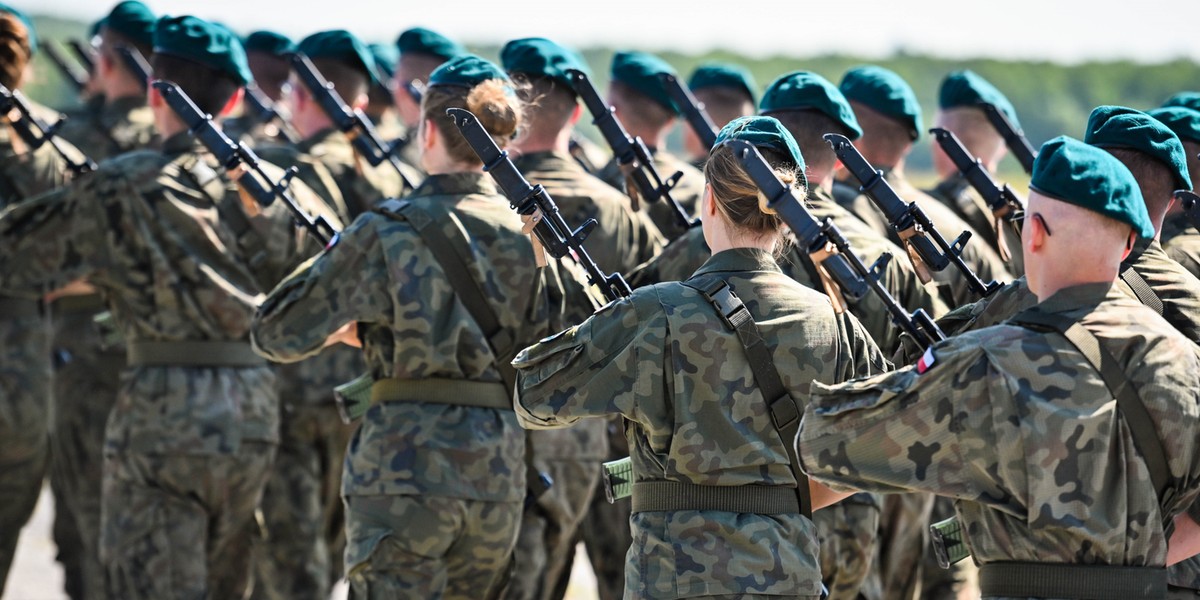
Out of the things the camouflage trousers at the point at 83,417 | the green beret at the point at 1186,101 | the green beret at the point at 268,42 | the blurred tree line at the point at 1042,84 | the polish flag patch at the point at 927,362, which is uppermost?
the polish flag patch at the point at 927,362

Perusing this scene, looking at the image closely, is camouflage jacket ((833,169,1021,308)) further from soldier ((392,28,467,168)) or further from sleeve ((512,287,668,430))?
soldier ((392,28,467,168))

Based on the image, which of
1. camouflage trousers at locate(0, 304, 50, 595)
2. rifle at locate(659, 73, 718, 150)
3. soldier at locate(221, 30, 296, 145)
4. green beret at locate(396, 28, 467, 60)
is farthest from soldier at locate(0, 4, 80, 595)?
rifle at locate(659, 73, 718, 150)

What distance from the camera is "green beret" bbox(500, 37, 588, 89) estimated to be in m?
7.10

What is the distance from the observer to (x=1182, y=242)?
5828mm

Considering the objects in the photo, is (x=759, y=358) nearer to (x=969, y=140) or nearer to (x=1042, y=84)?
(x=969, y=140)

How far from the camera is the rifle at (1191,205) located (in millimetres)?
5406

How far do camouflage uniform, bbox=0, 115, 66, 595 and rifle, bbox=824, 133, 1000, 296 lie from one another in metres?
4.38

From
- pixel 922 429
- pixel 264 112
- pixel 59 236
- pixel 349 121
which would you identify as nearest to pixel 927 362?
pixel 922 429

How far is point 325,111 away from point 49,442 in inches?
91.7

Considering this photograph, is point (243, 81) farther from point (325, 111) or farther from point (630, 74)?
point (630, 74)

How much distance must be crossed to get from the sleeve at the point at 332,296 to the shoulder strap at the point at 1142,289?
94.0 inches

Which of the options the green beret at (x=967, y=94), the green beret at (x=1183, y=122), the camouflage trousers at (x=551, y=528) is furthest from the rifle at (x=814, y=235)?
the green beret at (x=967, y=94)

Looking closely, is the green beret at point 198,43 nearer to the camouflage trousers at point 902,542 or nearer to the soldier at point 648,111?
the soldier at point 648,111

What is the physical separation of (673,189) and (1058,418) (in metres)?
4.70
